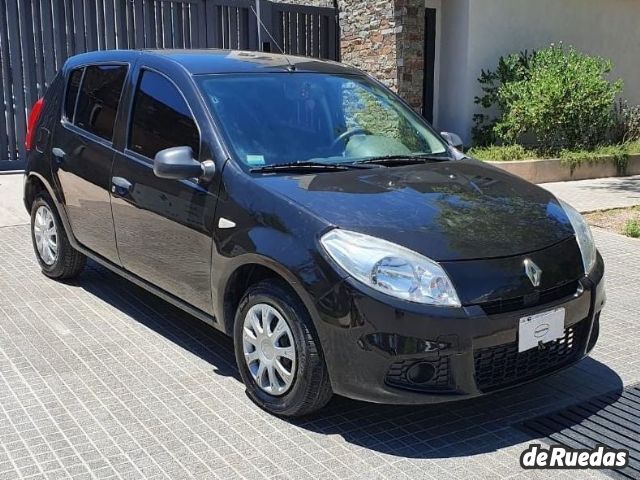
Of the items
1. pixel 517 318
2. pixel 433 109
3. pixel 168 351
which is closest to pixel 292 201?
pixel 517 318

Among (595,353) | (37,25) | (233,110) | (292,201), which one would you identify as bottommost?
(595,353)

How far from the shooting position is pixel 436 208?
3.66 meters

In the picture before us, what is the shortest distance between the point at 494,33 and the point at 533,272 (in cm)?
978

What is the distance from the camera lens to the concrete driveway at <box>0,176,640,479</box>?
329cm

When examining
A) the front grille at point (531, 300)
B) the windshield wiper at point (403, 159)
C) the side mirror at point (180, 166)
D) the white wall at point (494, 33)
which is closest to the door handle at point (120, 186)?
the side mirror at point (180, 166)

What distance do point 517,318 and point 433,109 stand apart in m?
9.92

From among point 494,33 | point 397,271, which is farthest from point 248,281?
point 494,33

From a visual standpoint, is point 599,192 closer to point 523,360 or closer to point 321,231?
point 523,360

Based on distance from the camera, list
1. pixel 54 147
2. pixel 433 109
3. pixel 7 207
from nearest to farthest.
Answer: pixel 54 147, pixel 7 207, pixel 433 109

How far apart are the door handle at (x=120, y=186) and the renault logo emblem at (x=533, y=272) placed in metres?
2.51

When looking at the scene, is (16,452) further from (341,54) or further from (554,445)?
(341,54)

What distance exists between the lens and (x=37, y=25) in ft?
35.4

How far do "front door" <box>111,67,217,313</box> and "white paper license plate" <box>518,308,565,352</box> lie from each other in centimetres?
170

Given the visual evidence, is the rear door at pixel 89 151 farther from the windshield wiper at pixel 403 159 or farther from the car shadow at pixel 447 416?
the windshield wiper at pixel 403 159
